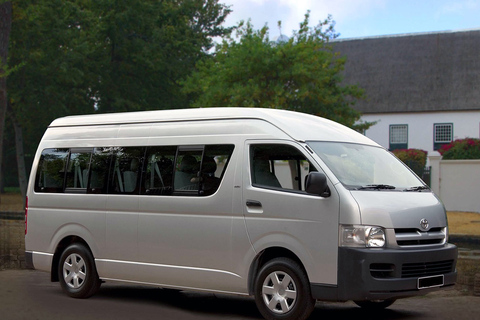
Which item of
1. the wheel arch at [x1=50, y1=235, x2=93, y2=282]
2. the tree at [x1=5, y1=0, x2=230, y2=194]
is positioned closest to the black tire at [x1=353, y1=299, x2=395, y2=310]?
the wheel arch at [x1=50, y1=235, x2=93, y2=282]

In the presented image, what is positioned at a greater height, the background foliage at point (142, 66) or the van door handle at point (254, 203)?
the background foliage at point (142, 66)

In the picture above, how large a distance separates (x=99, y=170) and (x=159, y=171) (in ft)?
4.14

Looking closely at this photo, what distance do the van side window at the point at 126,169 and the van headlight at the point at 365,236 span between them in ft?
11.4

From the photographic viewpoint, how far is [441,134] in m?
59.0

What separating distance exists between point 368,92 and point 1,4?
36667 mm

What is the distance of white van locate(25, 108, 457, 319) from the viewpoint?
8547mm

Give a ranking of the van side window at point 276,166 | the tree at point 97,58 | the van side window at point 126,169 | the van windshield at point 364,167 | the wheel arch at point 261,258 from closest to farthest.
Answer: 1. the van windshield at point 364,167
2. the wheel arch at point 261,258
3. the van side window at point 276,166
4. the van side window at point 126,169
5. the tree at point 97,58

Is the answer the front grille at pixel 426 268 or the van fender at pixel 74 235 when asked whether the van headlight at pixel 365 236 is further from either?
the van fender at pixel 74 235

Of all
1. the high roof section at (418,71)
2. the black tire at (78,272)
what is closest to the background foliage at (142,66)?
the black tire at (78,272)

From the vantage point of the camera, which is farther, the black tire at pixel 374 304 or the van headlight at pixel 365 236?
the black tire at pixel 374 304

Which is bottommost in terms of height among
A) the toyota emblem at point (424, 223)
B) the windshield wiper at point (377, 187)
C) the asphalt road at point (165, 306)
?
the asphalt road at point (165, 306)

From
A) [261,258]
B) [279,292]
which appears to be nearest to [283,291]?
[279,292]

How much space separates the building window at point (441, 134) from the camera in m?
58.5

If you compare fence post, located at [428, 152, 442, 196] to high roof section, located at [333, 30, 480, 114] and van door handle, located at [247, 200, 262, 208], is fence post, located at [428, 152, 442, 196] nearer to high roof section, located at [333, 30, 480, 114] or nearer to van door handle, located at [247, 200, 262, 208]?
van door handle, located at [247, 200, 262, 208]
